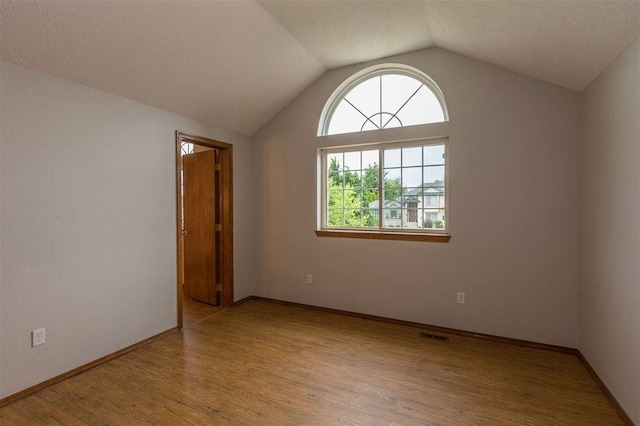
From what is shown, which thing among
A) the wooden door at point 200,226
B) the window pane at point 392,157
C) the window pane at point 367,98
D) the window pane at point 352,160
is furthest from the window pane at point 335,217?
the wooden door at point 200,226

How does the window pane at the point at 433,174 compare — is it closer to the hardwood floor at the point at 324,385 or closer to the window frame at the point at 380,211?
the window frame at the point at 380,211

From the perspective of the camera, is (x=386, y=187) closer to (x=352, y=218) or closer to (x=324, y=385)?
(x=352, y=218)

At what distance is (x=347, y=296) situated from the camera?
368cm

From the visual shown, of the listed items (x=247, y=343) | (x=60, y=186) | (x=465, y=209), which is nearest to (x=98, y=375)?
(x=247, y=343)

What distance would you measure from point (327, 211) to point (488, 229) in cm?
181

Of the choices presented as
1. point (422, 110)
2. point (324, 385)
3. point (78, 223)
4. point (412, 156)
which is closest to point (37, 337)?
point (78, 223)

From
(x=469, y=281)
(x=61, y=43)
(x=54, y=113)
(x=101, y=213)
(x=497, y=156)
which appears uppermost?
(x=61, y=43)

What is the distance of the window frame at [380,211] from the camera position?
3.19m

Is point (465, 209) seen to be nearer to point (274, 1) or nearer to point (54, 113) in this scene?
point (274, 1)

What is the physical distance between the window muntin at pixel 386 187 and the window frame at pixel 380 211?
0.04 ft

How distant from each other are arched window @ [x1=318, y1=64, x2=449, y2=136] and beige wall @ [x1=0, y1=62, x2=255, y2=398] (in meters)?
1.79

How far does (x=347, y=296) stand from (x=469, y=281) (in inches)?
53.1

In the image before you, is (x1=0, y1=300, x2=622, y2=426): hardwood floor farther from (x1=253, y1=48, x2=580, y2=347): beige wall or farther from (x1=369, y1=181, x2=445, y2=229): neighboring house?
(x1=369, y1=181, x2=445, y2=229): neighboring house

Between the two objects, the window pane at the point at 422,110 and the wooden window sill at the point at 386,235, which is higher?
the window pane at the point at 422,110
